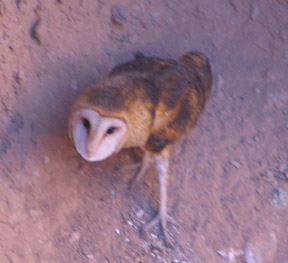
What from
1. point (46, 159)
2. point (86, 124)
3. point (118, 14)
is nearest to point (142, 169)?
point (46, 159)

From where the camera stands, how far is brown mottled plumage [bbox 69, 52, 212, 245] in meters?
2.26

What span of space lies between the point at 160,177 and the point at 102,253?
67 centimetres

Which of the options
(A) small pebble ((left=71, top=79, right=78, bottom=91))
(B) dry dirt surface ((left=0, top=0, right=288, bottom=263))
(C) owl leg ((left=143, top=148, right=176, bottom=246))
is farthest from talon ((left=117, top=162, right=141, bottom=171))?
(A) small pebble ((left=71, top=79, right=78, bottom=91))

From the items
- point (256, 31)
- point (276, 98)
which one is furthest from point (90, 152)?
point (256, 31)

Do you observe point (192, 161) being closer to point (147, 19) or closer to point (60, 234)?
point (60, 234)

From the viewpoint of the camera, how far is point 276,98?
3.84 metres

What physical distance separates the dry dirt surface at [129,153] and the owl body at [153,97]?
374 millimetres

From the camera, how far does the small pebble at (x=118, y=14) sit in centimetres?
360

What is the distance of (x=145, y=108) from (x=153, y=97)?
0.12 m

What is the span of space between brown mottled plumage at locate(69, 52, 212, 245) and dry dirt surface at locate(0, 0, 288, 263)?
269mm

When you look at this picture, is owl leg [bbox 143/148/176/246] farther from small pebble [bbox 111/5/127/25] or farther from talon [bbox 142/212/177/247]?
small pebble [bbox 111/5/127/25]

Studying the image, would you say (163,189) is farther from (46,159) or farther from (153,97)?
(46,159)

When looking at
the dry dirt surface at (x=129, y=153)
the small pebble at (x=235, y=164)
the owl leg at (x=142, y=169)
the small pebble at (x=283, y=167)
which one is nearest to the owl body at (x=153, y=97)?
the owl leg at (x=142, y=169)

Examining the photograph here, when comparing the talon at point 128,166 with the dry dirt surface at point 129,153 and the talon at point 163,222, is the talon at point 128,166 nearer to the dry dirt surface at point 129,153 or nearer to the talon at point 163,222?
the dry dirt surface at point 129,153
